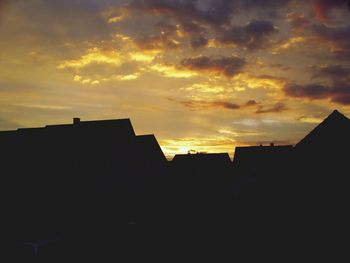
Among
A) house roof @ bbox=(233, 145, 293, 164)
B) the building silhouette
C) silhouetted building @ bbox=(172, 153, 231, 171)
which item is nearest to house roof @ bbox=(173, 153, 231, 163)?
silhouetted building @ bbox=(172, 153, 231, 171)

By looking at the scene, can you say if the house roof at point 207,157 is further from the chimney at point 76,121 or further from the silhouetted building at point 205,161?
the chimney at point 76,121

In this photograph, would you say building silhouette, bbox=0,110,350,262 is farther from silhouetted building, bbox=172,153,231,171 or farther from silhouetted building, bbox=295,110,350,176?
silhouetted building, bbox=172,153,231,171

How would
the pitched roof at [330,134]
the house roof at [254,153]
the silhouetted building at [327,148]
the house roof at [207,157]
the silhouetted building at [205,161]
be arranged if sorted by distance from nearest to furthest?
the silhouetted building at [327,148]
the pitched roof at [330,134]
the silhouetted building at [205,161]
the house roof at [254,153]
the house roof at [207,157]

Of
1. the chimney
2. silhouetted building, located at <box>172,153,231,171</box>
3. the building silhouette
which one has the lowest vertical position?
the building silhouette

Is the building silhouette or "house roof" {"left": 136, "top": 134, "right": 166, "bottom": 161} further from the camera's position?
"house roof" {"left": 136, "top": 134, "right": 166, "bottom": 161}

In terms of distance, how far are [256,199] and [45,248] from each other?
11.0 m

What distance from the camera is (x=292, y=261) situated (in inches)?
645

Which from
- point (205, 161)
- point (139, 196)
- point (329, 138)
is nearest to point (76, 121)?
point (139, 196)

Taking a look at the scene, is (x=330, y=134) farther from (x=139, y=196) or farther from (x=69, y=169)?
(x=69, y=169)

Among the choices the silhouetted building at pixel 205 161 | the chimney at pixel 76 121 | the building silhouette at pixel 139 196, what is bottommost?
the building silhouette at pixel 139 196

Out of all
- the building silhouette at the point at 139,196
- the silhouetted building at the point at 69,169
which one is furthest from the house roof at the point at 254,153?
the silhouetted building at the point at 69,169

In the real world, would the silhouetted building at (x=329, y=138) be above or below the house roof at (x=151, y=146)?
below

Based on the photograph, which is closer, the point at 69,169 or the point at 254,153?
the point at 69,169

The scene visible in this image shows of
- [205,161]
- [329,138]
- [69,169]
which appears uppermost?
[205,161]
